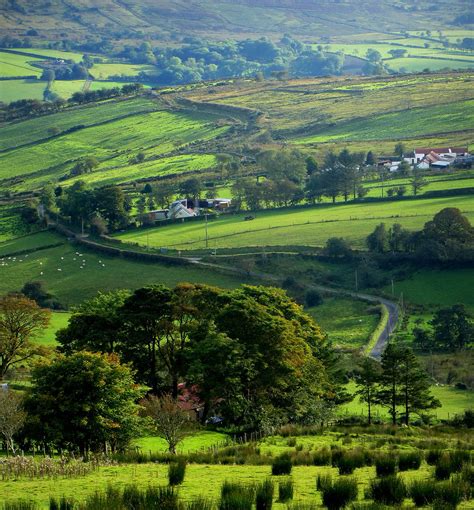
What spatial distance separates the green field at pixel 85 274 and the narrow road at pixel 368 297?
44.7 inches

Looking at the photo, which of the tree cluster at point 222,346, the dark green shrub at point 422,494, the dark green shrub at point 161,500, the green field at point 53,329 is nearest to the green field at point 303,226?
the green field at point 53,329

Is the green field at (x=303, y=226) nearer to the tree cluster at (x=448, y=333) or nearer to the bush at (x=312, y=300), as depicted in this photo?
the bush at (x=312, y=300)

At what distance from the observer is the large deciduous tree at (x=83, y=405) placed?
36.7 m

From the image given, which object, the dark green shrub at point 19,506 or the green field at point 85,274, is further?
the green field at point 85,274

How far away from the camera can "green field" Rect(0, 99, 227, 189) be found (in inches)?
5507

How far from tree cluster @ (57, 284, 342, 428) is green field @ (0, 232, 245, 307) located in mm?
30710

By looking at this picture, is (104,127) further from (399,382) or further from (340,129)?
(399,382)

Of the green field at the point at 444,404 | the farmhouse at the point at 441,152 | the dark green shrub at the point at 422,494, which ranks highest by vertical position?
the farmhouse at the point at 441,152

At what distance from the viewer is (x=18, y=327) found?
5344 cm

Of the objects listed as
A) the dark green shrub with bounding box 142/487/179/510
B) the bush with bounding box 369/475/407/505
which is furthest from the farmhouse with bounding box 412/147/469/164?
the dark green shrub with bounding box 142/487/179/510

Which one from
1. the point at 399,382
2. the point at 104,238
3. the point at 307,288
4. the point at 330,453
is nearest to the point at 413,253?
the point at 307,288

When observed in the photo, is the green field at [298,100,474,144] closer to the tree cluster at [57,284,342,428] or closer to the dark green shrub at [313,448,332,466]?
the tree cluster at [57,284,342,428]

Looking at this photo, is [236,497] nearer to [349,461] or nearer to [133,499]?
[133,499]

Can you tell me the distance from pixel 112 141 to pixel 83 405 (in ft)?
416
